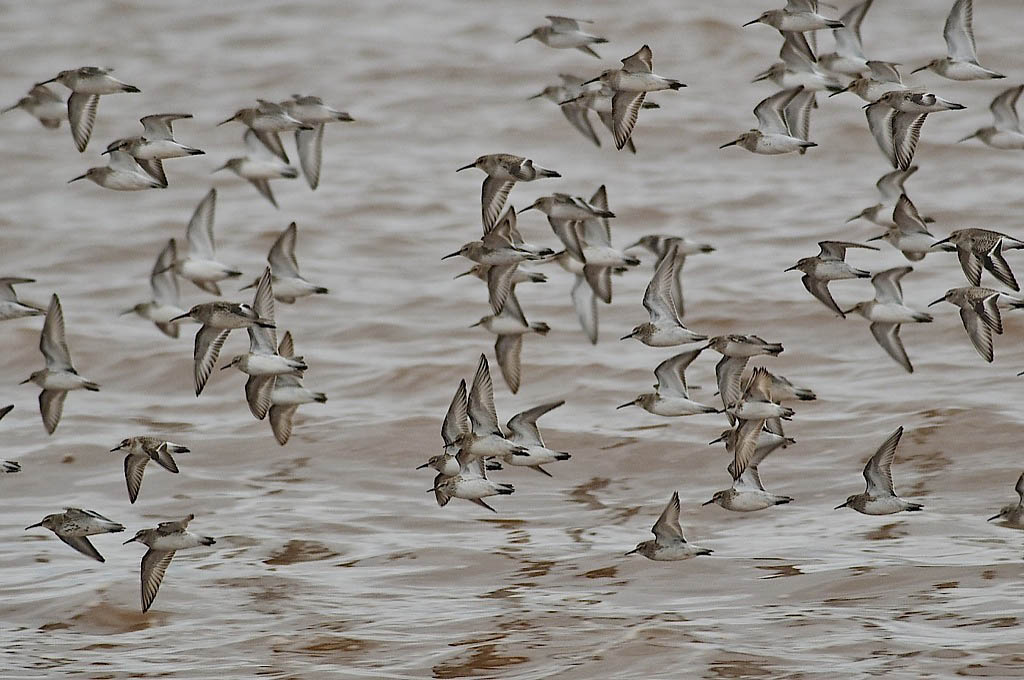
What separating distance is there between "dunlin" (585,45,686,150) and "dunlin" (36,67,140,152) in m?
2.42

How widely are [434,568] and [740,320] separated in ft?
16.2

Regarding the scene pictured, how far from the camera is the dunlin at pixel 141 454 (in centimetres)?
768

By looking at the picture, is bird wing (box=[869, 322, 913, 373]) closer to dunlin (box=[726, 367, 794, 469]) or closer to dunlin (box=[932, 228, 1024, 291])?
dunlin (box=[726, 367, 794, 469])

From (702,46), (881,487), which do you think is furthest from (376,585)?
(702,46)

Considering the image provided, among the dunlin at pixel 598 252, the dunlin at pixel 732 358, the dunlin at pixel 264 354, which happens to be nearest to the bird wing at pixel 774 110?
the dunlin at pixel 598 252

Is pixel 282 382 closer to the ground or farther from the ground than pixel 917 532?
farther from the ground

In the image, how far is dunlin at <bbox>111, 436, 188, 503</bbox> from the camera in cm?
768

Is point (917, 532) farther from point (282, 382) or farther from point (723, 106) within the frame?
point (723, 106)

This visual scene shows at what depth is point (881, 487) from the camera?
784cm

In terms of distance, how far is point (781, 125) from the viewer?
875cm

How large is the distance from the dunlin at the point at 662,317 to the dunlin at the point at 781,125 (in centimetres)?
75

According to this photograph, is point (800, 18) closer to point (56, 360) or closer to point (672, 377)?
point (672, 377)

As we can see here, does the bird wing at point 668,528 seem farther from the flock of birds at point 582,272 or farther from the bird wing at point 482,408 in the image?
the bird wing at point 482,408

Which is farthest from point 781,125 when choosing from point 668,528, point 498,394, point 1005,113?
point 498,394
